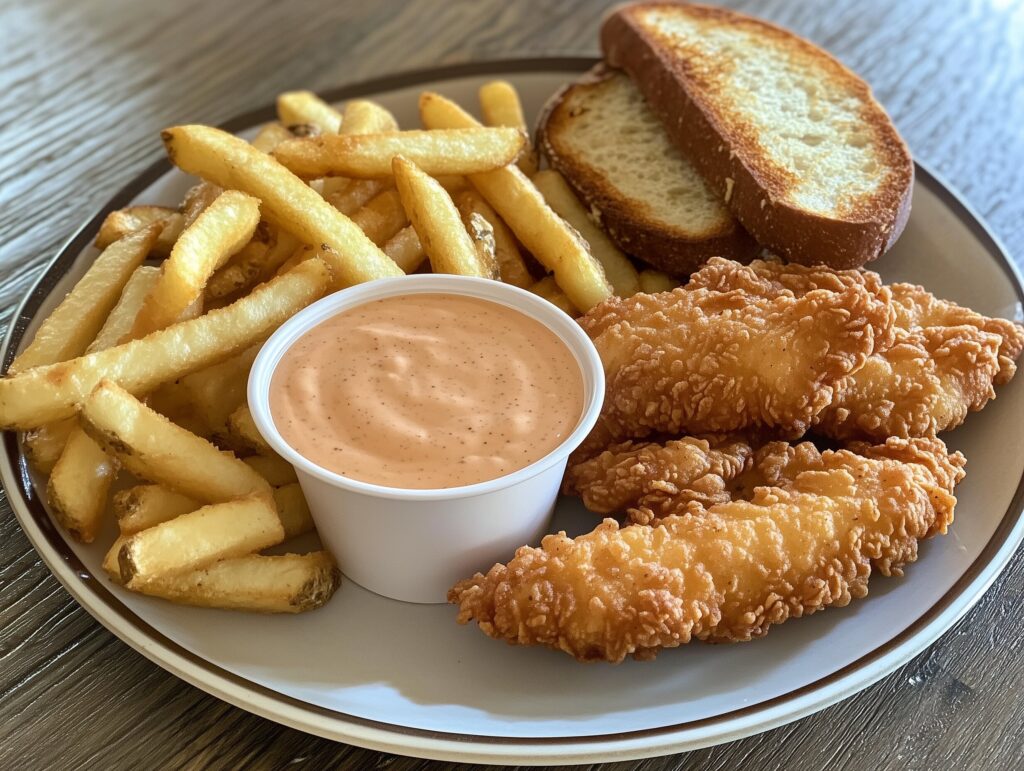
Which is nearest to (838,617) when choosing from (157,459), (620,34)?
(157,459)

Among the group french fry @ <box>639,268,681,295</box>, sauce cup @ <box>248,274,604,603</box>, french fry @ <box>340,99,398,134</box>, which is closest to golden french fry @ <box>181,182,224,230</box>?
french fry @ <box>340,99,398,134</box>

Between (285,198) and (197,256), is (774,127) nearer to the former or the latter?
(285,198)

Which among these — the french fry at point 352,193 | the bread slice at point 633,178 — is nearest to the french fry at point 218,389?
the french fry at point 352,193

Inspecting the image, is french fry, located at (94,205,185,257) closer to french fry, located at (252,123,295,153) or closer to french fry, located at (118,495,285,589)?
french fry, located at (252,123,295,153)

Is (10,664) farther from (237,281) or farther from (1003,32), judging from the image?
(1003,32)

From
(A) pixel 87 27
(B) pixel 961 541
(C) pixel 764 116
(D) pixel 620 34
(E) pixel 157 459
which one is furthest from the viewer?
(A) pixel 87 27
